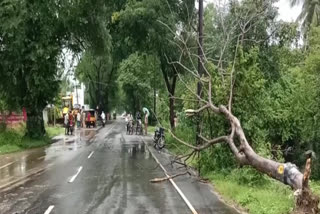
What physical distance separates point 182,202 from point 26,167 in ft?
32.7

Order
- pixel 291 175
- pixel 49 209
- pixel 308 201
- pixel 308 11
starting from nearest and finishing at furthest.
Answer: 1. pixel 308 201
2. pixel 291 175
3. pixel 49 209
4. pixel 308 11

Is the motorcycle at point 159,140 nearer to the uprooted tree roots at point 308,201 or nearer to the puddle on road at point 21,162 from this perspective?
the puddle on road at point 21,162

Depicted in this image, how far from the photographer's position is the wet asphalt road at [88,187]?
11.3 meters

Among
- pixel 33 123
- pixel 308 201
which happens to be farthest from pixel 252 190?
pixel 33 123

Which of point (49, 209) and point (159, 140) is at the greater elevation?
point (159, 140)

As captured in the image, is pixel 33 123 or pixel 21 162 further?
pixel 33 123

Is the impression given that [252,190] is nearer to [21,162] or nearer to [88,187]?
[88,187]

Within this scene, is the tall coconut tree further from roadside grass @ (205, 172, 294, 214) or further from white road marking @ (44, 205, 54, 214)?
white road marking @ (44, 205, 54, 214)

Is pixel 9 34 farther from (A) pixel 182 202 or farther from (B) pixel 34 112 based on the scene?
(A) pixel 182 202

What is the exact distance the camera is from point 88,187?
14.3 meters

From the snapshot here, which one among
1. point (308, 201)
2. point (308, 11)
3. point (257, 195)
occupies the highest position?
point (308, 11)

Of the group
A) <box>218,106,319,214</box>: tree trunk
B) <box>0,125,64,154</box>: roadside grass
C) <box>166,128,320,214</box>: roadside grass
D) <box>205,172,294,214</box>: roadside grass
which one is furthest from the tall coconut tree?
<box>218,106,319,214</box>: tree trunk

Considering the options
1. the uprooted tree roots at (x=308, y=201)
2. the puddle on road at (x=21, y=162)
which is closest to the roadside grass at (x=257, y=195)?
the uprooted tree roots at (x=308, y=201)

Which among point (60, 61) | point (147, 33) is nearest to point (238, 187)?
point (147, 33)
